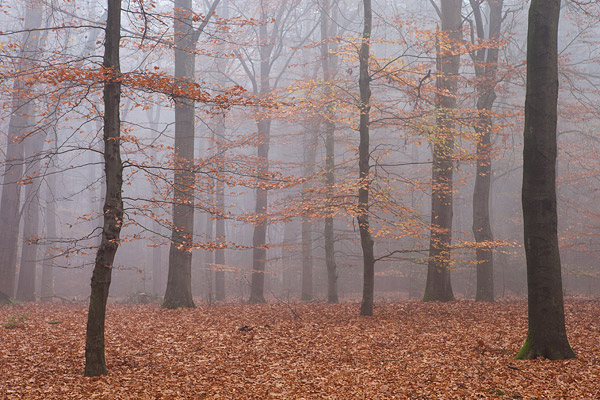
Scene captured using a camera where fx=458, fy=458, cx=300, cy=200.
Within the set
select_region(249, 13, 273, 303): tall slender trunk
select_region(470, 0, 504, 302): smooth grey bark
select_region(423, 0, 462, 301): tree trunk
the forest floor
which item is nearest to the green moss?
the forest floor

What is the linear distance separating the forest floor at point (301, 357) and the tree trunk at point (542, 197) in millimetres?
361

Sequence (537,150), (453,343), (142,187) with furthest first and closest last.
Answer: (142,187), (453,343), (537,150)

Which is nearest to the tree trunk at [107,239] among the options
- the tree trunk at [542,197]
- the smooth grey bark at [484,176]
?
the tree trunk at [542,197]

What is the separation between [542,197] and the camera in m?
6.15

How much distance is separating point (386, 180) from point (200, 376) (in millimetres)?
6858

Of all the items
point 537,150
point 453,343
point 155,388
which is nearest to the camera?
point 155,388

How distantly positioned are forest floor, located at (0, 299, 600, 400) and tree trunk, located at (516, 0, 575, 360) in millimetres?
361

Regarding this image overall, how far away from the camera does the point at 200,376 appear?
6293 millimetres

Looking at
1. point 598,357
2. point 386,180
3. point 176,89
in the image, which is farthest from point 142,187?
point 598,357

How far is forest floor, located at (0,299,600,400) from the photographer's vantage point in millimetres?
5453

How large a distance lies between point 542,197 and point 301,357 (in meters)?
4.22

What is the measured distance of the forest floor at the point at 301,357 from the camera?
17.9 ft

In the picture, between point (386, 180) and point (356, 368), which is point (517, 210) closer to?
point (386, 180)

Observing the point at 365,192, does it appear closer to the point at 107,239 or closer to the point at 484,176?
the point at 484,176
